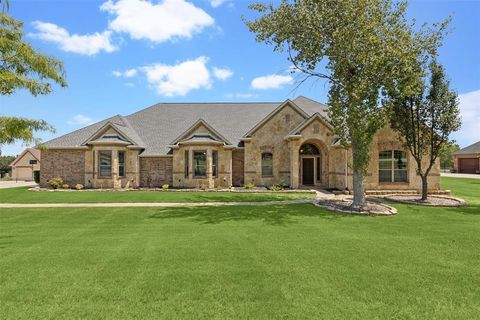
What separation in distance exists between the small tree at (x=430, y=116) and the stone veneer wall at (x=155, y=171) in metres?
18.3

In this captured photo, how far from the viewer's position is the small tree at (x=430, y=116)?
17016mm

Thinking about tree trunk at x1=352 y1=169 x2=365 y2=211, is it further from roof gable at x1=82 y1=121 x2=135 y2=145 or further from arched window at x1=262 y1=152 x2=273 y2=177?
roof gable at x1=82 y1=121 x2=135 y2=145

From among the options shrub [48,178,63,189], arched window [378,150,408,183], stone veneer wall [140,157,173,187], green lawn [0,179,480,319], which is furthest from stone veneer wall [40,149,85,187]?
arched window [378,150,408,183]

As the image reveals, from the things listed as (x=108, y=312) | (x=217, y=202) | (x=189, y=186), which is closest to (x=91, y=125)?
(x=189, y=186)

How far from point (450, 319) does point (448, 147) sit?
1681cm

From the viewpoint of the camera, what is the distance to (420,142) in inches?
723

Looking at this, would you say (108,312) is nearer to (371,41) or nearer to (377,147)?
(371,41)

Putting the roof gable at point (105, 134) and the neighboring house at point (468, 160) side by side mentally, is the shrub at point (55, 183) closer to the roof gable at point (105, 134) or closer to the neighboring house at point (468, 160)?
the roof gable at point (105, 134)

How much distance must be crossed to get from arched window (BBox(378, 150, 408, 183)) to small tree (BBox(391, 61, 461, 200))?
3.28 m

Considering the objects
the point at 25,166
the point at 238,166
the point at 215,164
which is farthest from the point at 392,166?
the point at 25,166

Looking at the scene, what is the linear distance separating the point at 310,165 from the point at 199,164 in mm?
9987

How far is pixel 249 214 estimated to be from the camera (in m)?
13.2

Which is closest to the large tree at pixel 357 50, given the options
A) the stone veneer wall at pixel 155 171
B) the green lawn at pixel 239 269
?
the green lawn at pixel 239 269

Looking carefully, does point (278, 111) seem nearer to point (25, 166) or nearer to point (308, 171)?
point (308, 171)
